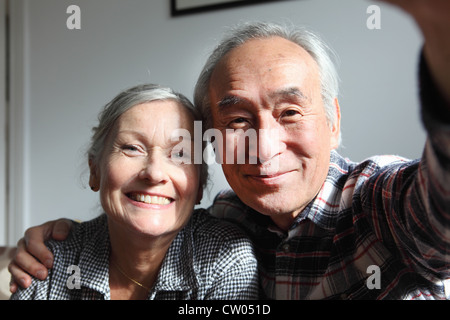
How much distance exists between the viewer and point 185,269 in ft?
2.92

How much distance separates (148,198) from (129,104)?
229 mm

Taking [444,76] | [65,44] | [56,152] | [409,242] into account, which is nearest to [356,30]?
[409,242]

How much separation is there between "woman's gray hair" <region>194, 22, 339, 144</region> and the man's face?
4 cm

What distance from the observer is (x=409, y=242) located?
68cm

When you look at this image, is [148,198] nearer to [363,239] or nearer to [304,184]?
[304,184]

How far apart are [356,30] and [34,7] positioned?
1692 mm

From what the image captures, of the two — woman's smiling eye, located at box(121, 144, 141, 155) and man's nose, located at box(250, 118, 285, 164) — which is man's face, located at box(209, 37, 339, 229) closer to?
man's nose, located at box(250, 118, 285, 164)

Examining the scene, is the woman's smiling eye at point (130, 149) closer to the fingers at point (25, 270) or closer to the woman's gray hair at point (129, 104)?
the woman's gray hair at point (129, 104)

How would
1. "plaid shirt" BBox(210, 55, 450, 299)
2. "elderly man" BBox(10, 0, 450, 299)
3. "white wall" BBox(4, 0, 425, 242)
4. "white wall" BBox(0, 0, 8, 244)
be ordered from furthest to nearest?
1. "white wall" BBox(0, 0, 8, 244)
2. "white wall" BBox(4, 0, 425, 242)
3. "elderly man" BBox(10, 0, 450, 299)
4. "plaid shirt" BBox(210, 55, 450, 299)

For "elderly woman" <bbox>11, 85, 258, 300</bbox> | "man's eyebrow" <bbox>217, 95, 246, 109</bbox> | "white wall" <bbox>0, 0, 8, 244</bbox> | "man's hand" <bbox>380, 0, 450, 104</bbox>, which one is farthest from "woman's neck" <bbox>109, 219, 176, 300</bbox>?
"white wall" <bbox>0, 0, 8, 244</bbox>

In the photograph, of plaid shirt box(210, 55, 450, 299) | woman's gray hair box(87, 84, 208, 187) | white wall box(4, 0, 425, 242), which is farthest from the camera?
white wall box(4, 0, 425, 242)

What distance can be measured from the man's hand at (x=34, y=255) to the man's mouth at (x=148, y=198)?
28cm

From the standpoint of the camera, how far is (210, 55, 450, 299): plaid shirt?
0.62 metres

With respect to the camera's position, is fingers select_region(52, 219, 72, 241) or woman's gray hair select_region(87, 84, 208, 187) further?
fingers select_region(52, 219, 72, 241)
